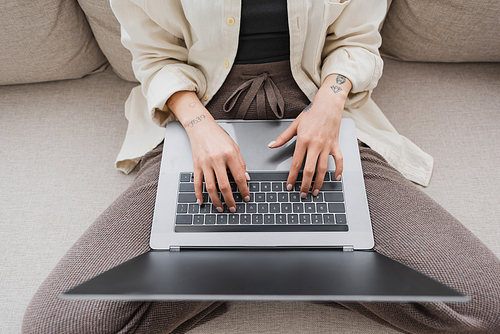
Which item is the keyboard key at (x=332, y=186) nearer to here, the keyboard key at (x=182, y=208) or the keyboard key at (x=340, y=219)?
the keyboard key at (x=340, y=219)

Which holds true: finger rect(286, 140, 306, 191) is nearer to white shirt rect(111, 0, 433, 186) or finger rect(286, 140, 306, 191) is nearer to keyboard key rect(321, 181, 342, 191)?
keyboard key rect(321, 181, 342, 191)

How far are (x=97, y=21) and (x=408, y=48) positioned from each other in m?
1.02

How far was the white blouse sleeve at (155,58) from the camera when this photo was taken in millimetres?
761

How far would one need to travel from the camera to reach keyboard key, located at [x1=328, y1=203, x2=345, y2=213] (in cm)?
69

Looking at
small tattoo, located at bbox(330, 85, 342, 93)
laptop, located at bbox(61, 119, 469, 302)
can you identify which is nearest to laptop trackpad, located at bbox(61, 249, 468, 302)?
laptop, located at bbox(61, 119, 469, 302)

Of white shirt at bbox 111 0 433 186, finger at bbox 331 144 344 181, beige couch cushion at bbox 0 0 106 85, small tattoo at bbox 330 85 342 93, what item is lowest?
finger at bbox 331 144 344 181

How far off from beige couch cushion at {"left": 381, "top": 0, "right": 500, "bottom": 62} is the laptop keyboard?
68 centimetres

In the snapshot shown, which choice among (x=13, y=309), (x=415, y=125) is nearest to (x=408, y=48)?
(x=415, y=125)

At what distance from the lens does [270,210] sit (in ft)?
2.28

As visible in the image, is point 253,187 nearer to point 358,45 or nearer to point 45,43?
point 358,45

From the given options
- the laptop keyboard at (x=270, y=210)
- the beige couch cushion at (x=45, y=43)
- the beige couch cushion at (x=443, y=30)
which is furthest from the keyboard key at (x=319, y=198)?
the beige couch cushion at (x=45, y=43)

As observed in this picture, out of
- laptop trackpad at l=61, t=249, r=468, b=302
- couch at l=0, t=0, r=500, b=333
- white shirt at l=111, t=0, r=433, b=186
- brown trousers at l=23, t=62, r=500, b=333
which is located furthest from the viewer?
couch at l=0, t=0, r=500, b=333

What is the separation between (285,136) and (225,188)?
7.2 inches

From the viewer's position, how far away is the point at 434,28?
1.06 metres
